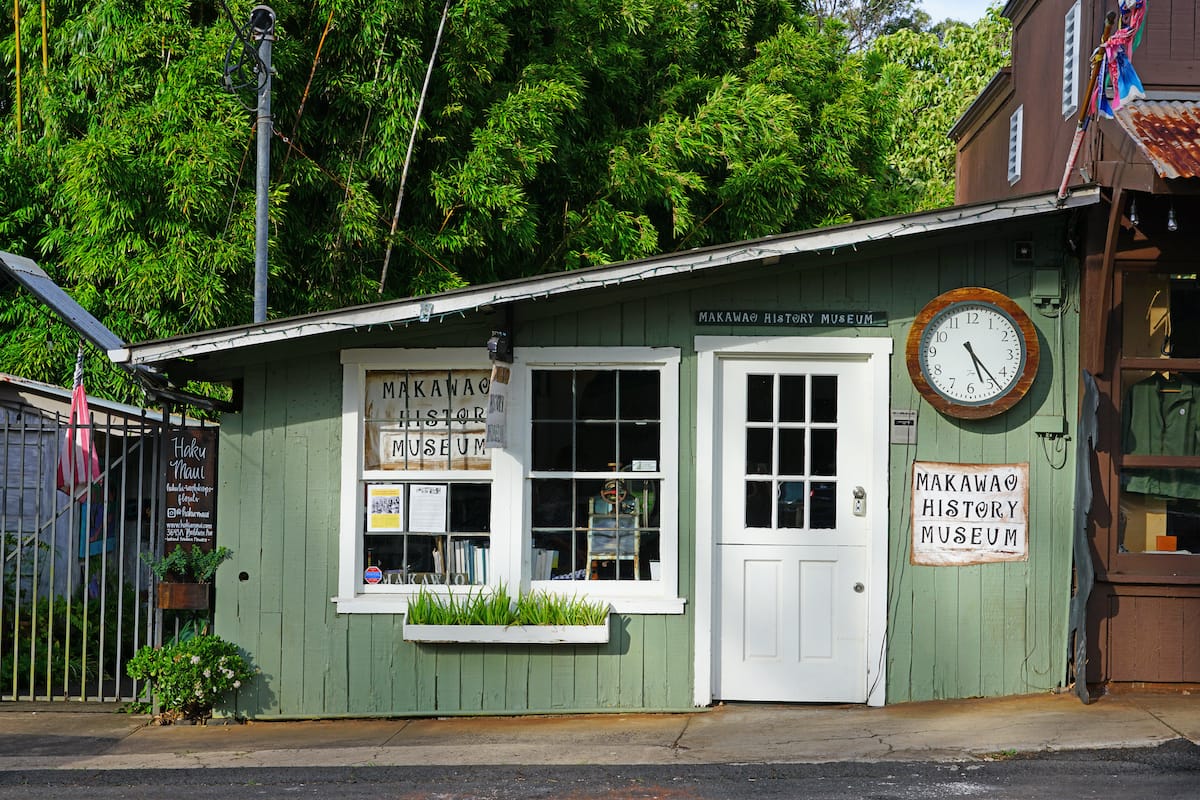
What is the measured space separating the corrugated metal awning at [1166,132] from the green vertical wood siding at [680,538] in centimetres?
84

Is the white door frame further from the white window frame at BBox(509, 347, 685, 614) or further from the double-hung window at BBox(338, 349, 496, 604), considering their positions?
the double-hung window at BBox(338, 349, 496, 604)

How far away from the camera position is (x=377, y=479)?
8148 millimetres

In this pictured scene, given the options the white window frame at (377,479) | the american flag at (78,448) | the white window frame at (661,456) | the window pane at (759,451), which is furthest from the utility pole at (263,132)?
the window pane at (759,451)

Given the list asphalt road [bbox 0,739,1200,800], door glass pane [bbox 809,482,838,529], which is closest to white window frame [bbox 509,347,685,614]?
door glass pane [bbox 809,482,838,529]

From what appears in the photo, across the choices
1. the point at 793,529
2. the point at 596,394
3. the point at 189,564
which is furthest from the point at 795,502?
the point at 189,564

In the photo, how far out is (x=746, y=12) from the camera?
1838cm

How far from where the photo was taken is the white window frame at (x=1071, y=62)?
8719 millimetres

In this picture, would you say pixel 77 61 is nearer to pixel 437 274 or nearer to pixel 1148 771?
pixel 437 274

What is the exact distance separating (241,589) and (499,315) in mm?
2387

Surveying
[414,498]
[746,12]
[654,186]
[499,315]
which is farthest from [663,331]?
[746,12]

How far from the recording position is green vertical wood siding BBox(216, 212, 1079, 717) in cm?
795

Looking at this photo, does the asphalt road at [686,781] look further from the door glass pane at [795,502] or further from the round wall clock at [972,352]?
the round wall clock at [972,352]

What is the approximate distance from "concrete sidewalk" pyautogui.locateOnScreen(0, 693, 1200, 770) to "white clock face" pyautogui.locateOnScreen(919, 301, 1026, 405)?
1.93 meters

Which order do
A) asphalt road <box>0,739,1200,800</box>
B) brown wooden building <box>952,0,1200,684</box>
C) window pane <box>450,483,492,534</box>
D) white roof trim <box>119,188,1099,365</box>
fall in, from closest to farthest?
asphalt road <box>0,739,1200,800</box> → white roof trim <box>119,188,1099,365</box> → brown wooden building <box>952,0,1200,684</box> → window pane <box>450,483,492,534</box>
